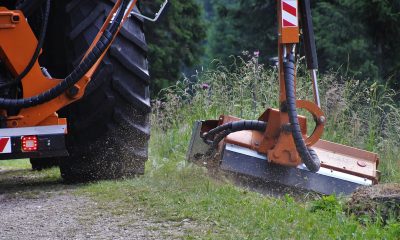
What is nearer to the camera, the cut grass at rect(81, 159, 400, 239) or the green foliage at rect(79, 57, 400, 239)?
the cut grass at rect(81, 159, 400, 239)

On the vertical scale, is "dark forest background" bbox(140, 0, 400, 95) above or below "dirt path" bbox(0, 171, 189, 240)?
below

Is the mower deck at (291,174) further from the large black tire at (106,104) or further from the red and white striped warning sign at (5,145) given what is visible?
the red and white striped warning sign at (5,145)

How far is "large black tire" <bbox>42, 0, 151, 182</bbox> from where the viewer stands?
7.21 meters

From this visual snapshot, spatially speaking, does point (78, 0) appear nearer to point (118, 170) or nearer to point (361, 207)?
point (118, 170)

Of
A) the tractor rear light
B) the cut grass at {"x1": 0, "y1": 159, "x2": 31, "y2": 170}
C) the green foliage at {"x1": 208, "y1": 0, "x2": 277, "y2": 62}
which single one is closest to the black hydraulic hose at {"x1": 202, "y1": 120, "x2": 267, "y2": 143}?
the tractor rear light

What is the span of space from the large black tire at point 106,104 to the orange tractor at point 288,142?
93 cm

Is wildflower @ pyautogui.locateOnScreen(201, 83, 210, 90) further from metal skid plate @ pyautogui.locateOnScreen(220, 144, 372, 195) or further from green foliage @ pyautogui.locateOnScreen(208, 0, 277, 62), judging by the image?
green foliage @ pyautogui.locateOnScreen(208, 0, 277, 62)

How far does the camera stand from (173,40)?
26.9 meters

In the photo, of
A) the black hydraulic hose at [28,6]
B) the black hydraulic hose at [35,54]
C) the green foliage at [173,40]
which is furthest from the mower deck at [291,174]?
the green foliage at [173,40]

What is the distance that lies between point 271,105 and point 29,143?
11.0 ft

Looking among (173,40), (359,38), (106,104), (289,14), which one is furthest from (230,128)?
(173,40)

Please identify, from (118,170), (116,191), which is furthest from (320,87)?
(116,191)

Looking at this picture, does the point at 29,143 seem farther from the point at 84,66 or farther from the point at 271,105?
the point at 271,105

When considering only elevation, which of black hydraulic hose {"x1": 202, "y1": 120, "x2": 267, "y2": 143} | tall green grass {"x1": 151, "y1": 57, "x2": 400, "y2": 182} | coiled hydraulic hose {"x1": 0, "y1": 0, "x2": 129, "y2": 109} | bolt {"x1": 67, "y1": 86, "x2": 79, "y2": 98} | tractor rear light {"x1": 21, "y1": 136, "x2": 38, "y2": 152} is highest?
coiled hydraulic hose {"x1": 0, "y1": 0, "x2": 129, "y2": 109}
